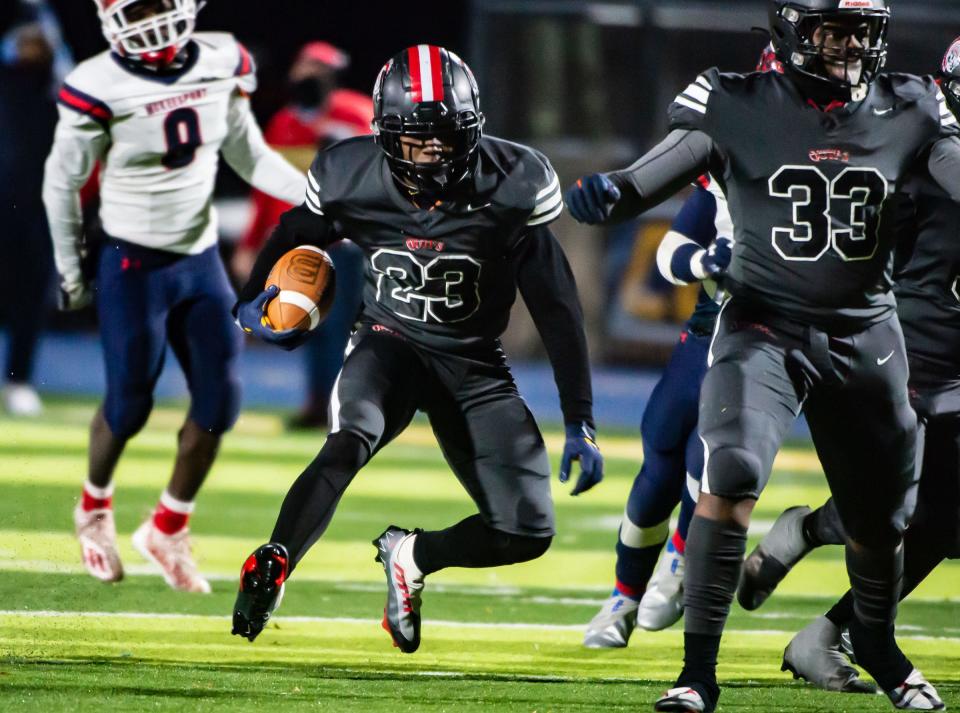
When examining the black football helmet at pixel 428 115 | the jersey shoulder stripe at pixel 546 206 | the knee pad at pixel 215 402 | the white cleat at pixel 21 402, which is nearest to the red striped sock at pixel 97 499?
the knee pad at pixel 215 402

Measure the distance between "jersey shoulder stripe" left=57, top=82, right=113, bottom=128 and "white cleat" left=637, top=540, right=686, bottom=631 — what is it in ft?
7.55

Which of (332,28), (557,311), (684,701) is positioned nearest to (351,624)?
(557,311)

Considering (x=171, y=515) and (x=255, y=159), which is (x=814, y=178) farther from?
(x=171, y=515)

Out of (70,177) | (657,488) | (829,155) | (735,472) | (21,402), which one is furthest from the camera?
(21,402)

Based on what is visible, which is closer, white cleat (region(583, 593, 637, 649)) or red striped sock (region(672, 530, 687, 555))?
white cleat (region(583, 593, 637, 649))

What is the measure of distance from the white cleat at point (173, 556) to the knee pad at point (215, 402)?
37cm

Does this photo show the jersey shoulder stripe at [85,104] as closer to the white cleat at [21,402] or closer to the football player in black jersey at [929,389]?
the football player in black jersey at [929,389]

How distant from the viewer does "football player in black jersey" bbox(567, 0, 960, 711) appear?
396 centimetres

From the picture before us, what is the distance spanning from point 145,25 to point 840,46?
243 cm

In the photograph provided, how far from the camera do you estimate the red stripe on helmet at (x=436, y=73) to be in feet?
14.2

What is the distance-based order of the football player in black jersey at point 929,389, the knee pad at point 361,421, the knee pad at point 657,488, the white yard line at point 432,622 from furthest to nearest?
the white yard line at point 432,622 → the knee pad at point 657,488 → the football player in black jersey at point 929,389 → the knee pad at point 361,421

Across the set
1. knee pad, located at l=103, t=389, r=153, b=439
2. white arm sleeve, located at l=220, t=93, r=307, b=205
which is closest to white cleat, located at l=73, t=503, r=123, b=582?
knee pad, located at l=103, t=389, r=153, b=439

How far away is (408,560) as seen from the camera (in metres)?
4.70

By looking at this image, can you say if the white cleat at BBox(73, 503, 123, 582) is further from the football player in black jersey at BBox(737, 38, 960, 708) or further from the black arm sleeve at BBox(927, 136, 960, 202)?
the black arm sleeve at BBox(927, 136, 960, 202)
